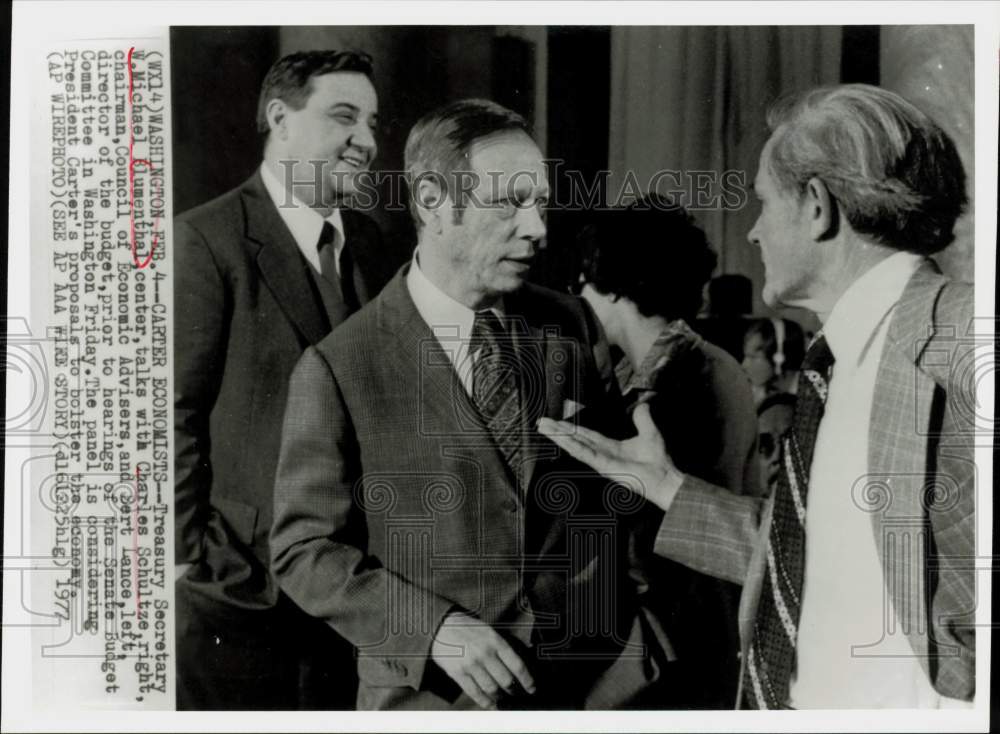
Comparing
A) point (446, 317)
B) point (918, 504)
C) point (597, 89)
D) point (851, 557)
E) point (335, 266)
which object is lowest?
point (851, 557)

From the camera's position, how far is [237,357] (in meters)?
1.94

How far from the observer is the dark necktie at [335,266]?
195 cm

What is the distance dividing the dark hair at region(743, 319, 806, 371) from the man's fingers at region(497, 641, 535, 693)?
0.77m

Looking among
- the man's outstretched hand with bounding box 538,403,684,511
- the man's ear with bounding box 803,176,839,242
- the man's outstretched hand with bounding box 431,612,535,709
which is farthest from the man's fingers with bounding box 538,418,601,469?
the man's ear with bounding box 803,176,839,242

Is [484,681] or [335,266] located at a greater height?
[335,266]

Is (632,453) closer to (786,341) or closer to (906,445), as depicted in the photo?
(786,341)

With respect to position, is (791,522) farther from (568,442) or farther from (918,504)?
(568,442)

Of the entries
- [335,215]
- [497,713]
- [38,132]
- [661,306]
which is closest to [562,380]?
[661,306]

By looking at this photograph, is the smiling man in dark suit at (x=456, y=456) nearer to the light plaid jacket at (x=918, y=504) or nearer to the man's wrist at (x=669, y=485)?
the man's wrist at (x=669, y=485)

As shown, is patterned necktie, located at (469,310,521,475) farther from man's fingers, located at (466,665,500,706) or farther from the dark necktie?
man's fingers, located at (466,665,500,706)

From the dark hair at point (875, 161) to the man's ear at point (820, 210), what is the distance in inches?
0.4

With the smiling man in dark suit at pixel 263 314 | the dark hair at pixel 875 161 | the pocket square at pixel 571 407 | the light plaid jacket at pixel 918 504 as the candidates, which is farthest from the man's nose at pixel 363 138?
the light plaid jacket at pixel 918 504

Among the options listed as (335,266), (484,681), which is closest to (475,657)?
(484,681)

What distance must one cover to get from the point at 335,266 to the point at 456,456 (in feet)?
1.45
